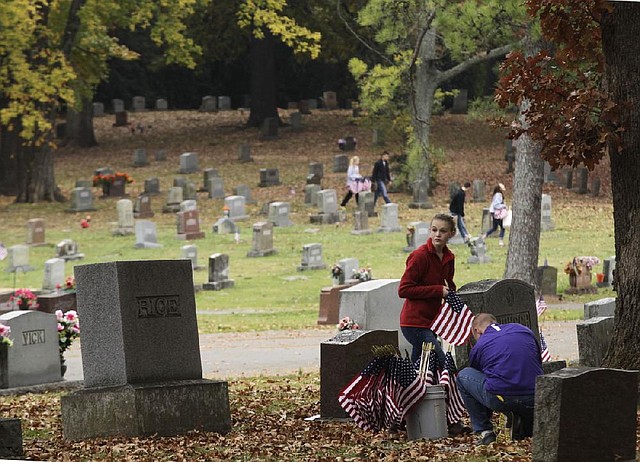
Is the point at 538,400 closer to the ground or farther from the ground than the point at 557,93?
closer to the ground

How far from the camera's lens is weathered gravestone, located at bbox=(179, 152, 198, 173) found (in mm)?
47375

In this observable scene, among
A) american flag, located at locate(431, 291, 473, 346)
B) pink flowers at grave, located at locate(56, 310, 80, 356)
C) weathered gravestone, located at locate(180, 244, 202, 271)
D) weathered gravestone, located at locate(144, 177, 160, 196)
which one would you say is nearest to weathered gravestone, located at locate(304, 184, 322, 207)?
weathered gravestone, located at locate(144, 177, 160, 196)

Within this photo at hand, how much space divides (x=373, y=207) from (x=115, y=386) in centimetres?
2701

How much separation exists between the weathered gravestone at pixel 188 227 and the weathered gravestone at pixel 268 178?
29.0 ft

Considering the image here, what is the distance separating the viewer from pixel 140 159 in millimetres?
50188

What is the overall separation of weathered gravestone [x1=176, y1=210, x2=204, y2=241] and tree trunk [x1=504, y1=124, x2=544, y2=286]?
12569 mm

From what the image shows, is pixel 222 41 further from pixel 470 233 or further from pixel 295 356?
pixel 295 356

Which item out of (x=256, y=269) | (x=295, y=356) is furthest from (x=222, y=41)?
(x=295, y=356)

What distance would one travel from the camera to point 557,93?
502 inches

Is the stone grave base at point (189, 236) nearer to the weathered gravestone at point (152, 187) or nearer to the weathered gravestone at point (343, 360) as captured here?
the weathered gravestone at point (152, 187)

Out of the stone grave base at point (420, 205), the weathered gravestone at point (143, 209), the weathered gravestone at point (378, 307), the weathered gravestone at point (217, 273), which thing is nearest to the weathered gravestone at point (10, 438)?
the weathered gravestone at point (378, 307)

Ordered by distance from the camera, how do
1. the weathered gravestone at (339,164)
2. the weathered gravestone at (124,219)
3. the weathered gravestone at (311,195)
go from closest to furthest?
the weathered gravestone at (124,219)
the weathered gravestone at (311,195)
the weathered gravestone at (339,164)

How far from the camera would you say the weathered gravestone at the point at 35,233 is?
35438mm

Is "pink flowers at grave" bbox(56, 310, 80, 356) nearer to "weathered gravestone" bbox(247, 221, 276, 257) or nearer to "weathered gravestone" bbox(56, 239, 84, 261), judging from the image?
"weathered gravestone" bbox(247, 221, 276, 257)
